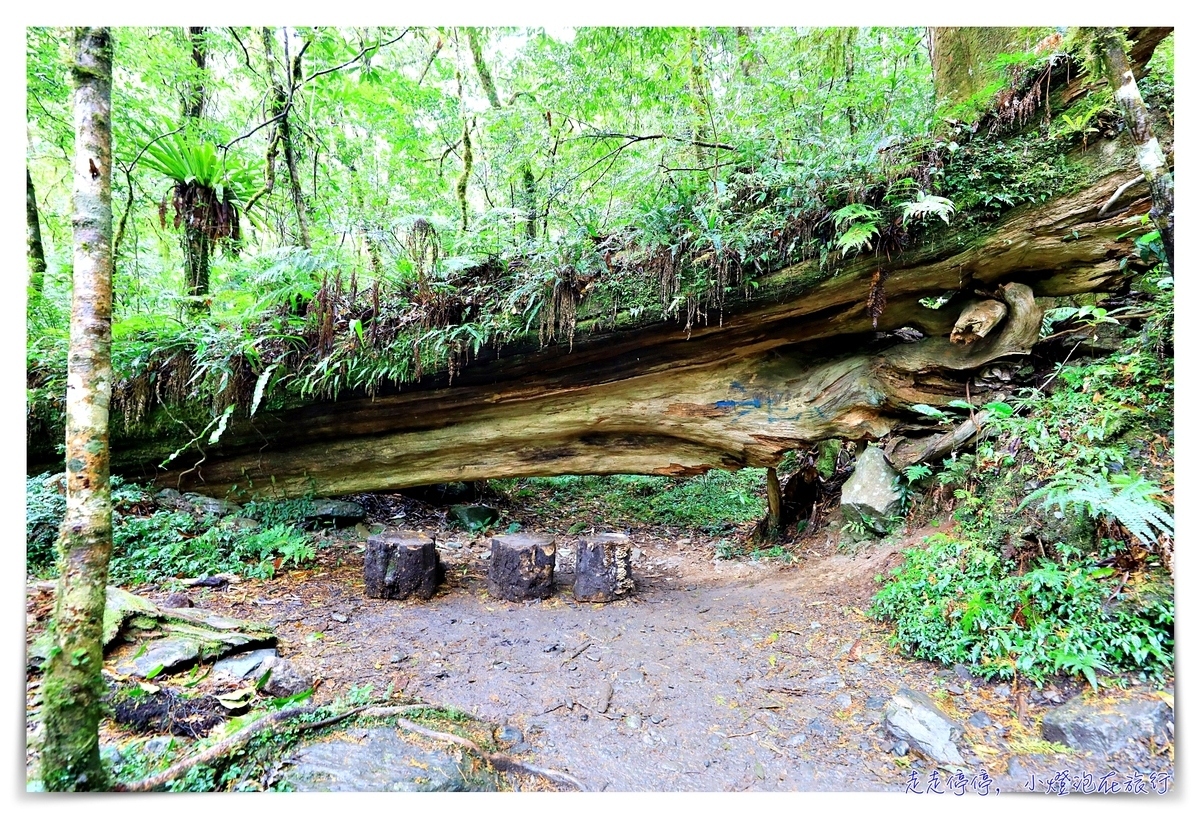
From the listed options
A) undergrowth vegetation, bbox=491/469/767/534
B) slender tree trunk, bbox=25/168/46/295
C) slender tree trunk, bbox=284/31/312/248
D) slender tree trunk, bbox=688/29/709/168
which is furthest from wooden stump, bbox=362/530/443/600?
slender tree trunk, bbox=25/168/46/295

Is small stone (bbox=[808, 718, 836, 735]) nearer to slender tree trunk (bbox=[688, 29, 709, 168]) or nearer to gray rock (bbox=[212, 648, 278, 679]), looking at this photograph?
gray rock (bbox=[212, 648, 278, 679])

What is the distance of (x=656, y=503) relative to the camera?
9.94 metres

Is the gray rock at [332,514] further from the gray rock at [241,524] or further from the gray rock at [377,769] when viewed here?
the gray rock at [377,769]

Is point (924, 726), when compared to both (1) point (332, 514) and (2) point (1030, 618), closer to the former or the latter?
(2) point (1030, 618)

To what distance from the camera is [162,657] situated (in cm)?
293

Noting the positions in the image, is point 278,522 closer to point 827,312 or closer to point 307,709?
point 307,709

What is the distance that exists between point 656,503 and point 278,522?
6.40 meters

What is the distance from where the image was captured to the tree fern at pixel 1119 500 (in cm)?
251

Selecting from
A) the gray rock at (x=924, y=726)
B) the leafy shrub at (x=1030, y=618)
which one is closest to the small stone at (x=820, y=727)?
the gray rock at (x=924, y=726)

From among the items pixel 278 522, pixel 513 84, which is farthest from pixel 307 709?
pixel 513 84

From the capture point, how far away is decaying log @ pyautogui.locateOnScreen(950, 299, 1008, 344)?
13.7 feet

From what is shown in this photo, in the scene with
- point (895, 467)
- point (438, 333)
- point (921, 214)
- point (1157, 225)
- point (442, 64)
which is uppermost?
point (442, 64)

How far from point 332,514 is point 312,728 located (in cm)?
460

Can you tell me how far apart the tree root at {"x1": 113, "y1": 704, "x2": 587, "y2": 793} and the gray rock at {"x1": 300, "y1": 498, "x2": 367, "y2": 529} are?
430 cm
